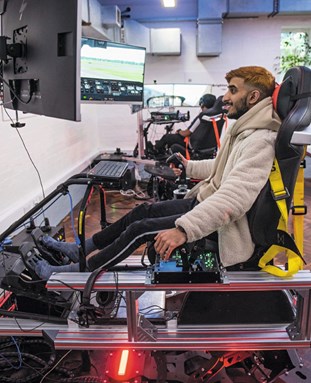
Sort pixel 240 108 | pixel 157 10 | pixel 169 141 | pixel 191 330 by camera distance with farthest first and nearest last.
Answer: pixel 157 10
pixel 169 141
pixel 240 108
pixel 191 330

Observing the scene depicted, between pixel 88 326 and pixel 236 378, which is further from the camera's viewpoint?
pixel 236 378

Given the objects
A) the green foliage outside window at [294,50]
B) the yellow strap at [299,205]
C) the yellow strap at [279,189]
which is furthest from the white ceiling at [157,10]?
the yellow strap at [279,189]

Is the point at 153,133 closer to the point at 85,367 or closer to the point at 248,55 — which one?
the point at 248,55

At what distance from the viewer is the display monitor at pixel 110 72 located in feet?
11.1

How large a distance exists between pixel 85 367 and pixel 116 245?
0.70 metres

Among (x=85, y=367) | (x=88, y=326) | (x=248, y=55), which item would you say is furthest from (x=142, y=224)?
(x=248, y=55)

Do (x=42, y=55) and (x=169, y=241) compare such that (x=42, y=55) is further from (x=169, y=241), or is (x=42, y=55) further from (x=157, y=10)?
(x=157, y=10)

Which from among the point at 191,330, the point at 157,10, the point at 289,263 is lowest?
the point at 191,330

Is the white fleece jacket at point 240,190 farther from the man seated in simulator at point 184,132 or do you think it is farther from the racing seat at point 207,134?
the man seated in simulator at point 184,132

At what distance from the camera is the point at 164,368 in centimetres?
169

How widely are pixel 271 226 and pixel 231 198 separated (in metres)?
0.23

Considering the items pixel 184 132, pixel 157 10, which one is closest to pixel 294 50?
pixel 157 10

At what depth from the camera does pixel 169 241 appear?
1420 mm

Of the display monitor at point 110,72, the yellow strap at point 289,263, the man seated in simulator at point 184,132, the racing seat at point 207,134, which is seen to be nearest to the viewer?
the yellow strap at point 289,263
